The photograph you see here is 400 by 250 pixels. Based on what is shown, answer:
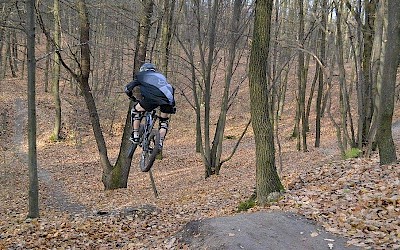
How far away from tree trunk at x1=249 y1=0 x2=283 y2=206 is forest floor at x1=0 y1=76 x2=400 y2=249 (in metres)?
0.46

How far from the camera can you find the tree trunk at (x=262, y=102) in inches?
313

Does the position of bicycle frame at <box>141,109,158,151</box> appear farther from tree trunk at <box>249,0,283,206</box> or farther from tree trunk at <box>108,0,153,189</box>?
tree trunk at <box>108,0,153,189</box>

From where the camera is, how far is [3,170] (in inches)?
675

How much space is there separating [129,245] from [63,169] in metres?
11.9

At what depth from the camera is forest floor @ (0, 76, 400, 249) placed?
713 cm

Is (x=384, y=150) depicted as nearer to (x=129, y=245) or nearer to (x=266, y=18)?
(x=266, y=18)

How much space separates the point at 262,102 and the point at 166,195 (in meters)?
6.58

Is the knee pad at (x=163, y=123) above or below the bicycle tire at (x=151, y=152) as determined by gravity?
above

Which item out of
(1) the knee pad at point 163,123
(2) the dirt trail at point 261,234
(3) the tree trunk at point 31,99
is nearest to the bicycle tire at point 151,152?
(1) the knee pad at point 163,123

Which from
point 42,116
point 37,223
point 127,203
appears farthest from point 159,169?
point 42,116

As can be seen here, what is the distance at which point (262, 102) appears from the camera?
26.8 feet

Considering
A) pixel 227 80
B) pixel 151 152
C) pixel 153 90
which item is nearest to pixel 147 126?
pixel 151 152

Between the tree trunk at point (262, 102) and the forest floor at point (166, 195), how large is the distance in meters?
0.46

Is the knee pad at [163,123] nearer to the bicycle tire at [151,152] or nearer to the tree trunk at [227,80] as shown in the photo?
the bicycle tire at [151,152]
